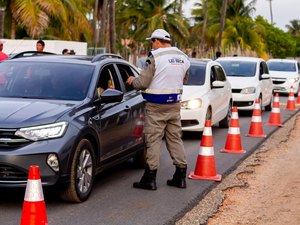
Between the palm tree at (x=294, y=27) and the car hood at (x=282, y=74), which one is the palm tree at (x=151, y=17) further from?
the palm tree at (x=294, y=27)

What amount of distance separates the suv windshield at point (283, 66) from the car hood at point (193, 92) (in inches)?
663

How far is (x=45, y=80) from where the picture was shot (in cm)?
824

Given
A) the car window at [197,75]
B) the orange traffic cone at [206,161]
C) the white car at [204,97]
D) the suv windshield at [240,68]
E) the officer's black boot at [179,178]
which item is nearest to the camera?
the officer's black boot at [179,178]

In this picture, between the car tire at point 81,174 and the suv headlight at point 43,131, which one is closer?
the suv headlight at point 43,131

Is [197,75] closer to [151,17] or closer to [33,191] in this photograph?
[33,191]

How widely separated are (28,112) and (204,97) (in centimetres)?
685

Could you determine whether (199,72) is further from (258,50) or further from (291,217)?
(258,50)

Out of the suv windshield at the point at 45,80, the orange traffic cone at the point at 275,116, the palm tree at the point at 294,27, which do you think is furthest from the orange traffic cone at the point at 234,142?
the palm tree at the point at 294,27

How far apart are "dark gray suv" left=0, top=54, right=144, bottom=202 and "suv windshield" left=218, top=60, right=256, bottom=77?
10.4 metres

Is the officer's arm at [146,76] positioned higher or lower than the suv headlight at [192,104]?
higher

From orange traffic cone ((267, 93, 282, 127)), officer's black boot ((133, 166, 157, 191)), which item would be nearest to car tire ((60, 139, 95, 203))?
officer's black boot ((133, 166, 157, 191))

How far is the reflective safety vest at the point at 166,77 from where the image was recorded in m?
8.09

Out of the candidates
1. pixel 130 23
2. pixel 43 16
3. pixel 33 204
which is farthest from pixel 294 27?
pixel 33 204

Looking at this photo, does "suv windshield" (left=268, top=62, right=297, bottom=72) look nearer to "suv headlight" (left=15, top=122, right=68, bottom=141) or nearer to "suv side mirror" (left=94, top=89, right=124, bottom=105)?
"suv side mirror" (left=94, top=89, right=124, bottom=105)
